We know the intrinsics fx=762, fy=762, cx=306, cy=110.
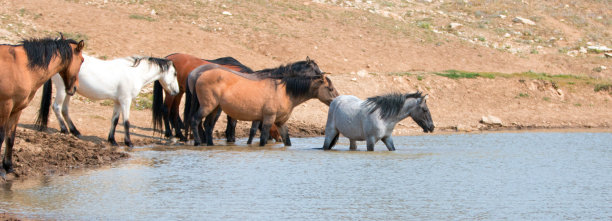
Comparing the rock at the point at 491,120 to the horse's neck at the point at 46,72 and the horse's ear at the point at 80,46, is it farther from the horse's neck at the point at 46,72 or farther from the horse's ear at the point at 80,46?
the horse's neck at the point at 46,72

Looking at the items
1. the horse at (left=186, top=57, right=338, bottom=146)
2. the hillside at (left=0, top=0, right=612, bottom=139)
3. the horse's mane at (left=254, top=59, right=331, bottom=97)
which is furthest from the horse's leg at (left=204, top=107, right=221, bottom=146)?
the hillside at (left=0, top=0, right=612, bottom=139)

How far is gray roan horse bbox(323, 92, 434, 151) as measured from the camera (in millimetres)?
11656

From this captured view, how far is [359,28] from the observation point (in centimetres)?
2798

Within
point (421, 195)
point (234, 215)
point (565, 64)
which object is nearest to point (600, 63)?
point (565, 64)

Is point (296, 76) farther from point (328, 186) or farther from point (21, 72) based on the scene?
point (21, 72)

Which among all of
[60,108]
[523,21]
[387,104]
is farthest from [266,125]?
[523,21]

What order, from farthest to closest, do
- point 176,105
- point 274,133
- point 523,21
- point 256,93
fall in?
1. point 523,21
2. point 176,105
3. point 274,133
4. point 256,93

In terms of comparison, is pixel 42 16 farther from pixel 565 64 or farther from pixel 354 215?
pixel 354 215

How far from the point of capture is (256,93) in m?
12.7

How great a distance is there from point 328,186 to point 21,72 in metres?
3.58

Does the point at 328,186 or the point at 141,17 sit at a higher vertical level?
the point at 141,17

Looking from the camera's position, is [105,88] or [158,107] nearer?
[105,88]

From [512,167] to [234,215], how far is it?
4.76 meters

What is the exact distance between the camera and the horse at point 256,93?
41.6ft
